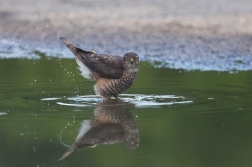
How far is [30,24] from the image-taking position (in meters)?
17.2

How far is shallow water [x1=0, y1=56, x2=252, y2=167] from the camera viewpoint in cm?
664

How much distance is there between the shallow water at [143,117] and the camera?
21.8ft

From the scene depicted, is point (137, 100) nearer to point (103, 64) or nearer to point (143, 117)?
point (103, 64)

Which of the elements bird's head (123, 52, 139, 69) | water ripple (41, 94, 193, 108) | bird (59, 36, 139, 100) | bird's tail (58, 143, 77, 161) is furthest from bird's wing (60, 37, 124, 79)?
bird's tail (58, 143, 77, 161)

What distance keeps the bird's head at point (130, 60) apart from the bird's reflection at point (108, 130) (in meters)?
0.84

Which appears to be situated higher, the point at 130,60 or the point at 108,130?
the point at 130,60

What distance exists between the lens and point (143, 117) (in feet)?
27.5

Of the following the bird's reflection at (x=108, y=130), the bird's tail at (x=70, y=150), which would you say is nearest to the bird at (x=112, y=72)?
the bird's reflection at (x=108, y=130)

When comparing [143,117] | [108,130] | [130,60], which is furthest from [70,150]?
[130,60]

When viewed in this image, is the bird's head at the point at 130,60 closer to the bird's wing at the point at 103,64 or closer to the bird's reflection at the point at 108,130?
the bird's wing at the point at 103,64

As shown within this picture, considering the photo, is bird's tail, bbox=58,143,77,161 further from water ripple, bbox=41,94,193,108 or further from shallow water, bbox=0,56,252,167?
water ripple, bbox=41,94,193,108

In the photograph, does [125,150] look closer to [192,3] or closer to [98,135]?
[98,135]

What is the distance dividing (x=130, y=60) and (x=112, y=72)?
29cm

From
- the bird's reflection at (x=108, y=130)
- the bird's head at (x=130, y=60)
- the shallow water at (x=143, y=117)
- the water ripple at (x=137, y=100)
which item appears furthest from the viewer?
the bird's head at (x=130, y=60)
